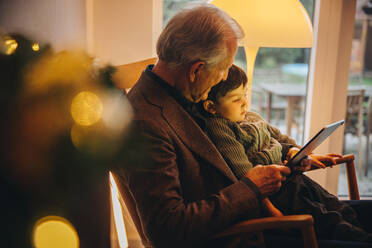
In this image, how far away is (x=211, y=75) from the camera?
3.91 ft

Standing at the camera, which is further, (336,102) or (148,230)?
(336,102)

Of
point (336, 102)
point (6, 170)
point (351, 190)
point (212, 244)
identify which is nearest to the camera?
point (6, 170)

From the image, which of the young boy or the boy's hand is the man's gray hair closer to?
the young boy

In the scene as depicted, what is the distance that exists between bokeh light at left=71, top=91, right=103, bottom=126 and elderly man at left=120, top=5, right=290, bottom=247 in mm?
663

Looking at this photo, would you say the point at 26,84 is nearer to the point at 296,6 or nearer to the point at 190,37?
the point at 190,37

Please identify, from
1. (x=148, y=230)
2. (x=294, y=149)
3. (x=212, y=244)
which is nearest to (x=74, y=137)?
(x=148, y=230)

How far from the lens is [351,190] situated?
5.15ft

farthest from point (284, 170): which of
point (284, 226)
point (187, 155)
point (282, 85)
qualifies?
point (282, 85)

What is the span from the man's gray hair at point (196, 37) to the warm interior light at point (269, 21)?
441 mm

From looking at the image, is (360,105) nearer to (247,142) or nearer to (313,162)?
(313,162)

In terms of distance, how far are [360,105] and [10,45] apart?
2542 mm

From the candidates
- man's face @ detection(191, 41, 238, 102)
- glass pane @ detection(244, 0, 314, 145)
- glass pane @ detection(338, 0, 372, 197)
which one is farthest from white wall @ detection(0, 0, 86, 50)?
glass pane @ detection(338, 0, 372, 197)

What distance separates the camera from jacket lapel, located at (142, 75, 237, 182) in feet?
3.76

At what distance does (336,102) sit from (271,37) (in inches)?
39.7
